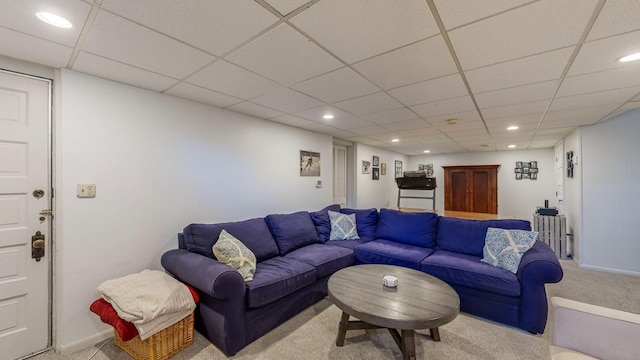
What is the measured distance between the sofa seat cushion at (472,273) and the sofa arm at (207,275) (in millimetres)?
1991

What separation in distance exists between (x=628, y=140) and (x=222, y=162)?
5.50 meters

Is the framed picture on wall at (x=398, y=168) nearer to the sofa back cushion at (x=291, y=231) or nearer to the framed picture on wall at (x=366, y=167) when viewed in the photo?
the framed picture on wall at (x=366, y=167)

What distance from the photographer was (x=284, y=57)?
1.85 metres

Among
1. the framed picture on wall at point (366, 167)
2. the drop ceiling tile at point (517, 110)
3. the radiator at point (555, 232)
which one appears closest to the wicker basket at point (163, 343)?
the drop ceiling tile at point (517, 110)

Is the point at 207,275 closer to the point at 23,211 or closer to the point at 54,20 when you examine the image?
the point at 23,211

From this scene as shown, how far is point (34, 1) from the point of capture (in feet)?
4.16

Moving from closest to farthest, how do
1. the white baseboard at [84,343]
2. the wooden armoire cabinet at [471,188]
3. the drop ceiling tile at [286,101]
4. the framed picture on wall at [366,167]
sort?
the white baseboard at [84,343], the drop ceiling tile at [286,101], the framed picture on wall at [366,167], the wooden armoire cabinet at [471,188]

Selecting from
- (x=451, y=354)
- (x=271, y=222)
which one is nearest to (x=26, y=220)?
(x=271, y=222)

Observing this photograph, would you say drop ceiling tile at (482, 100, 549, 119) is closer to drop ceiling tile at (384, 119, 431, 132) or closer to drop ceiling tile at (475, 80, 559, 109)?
drop ceiling tile at (475, 80, 559, 109)

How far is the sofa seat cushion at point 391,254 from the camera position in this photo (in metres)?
2.98

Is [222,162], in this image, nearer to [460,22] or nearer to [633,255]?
[460,22]

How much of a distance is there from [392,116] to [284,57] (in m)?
2.07

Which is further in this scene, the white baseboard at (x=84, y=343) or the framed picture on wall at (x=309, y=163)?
the framed picture on wall at (x=309, y=163)

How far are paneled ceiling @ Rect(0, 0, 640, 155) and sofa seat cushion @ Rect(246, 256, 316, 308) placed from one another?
1762mm
